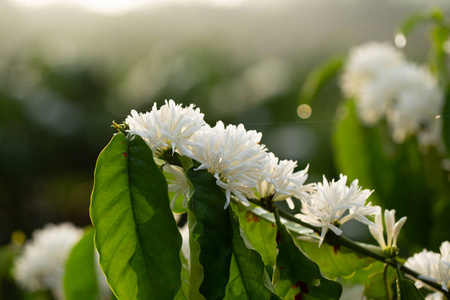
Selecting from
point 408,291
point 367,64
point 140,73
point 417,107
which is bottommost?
point 408,291

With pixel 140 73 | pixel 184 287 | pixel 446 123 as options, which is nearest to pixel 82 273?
pixel 184 287

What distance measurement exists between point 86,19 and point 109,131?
966 mm

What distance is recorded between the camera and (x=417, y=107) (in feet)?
1.98

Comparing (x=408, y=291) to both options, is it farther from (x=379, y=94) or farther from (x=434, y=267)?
(x=379, y=94)

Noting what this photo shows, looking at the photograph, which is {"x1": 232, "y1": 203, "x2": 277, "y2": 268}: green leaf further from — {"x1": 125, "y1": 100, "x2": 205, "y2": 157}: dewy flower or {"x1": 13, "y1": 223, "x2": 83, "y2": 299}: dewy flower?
{"x1": 13, "y1": 223, "x2": 83, "y2": 299}: dewy flower

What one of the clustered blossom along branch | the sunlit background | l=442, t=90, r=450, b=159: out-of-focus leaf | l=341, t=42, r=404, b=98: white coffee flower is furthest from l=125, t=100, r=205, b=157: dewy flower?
the sunlit background

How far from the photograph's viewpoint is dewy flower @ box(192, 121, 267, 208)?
0.23 metres

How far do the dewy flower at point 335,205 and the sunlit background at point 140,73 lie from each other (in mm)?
1141

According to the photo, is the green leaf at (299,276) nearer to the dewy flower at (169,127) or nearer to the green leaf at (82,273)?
the dewy flower at (169,127)

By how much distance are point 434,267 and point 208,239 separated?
0.15m

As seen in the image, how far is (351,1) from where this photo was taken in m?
2.40

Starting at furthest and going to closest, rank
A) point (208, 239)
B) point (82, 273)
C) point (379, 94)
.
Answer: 1. point (379, 94)
2. point (82, 273)
3. point (208, 239)

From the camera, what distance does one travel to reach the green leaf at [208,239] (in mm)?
210

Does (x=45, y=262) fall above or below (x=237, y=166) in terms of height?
above
